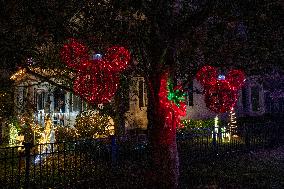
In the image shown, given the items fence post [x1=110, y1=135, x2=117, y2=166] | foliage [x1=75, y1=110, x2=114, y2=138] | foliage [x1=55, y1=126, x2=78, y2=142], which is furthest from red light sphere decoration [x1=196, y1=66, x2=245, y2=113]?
foliage [x1=55, y1=126, x2=78, y2=142]

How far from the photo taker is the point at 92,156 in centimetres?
1319

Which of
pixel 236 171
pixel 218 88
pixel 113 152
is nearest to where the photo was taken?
pixel 218 88

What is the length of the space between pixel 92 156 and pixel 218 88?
4.87 m

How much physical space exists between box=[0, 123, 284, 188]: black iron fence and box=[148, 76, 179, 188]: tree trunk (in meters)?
1.89

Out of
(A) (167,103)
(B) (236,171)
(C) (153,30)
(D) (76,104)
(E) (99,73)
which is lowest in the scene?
(B) (236,171)

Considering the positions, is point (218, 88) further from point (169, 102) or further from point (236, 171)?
point (236, 171)

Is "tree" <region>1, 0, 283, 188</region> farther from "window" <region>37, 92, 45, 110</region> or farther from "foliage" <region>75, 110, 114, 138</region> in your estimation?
"window" <region>37, 92, 45, 110</region>

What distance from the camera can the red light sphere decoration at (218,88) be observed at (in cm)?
1098

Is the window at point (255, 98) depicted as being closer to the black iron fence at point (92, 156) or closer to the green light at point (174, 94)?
the black iron fence at point (92, 156)

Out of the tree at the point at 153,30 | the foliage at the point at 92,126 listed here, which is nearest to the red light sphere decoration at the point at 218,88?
the tree at the point at 153,30

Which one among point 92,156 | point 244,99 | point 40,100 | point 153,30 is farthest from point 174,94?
point 244,99

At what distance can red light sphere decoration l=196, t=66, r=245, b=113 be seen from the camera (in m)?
11.0

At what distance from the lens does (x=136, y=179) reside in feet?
39.4

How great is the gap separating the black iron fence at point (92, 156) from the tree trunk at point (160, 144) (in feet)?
6.20
